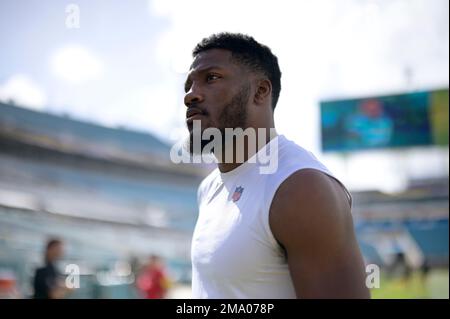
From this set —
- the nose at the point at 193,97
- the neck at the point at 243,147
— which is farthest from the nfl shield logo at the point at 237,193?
the nose at the point at 193,97

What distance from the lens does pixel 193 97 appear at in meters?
2.10

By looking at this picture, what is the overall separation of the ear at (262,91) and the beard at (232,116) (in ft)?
0.19

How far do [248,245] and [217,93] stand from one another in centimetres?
64

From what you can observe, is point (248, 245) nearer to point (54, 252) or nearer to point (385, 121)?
point (54, 252)

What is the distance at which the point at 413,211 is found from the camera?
1303 inches

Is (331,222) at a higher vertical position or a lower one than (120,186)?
lower

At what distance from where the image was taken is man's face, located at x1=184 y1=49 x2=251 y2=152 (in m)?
2.08

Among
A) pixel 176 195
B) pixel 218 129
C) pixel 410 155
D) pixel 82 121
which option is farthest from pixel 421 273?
pixel 218 129

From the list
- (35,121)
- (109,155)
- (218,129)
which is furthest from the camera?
(109,155)

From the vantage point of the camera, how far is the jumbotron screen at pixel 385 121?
79.1ft
